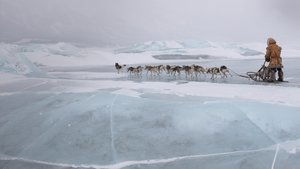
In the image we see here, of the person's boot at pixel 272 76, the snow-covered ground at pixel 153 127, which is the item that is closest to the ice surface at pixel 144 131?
the snow-covered ground at pixel 153 127

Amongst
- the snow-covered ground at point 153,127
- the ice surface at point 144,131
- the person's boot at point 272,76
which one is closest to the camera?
the snow-covered ground at point 153,127

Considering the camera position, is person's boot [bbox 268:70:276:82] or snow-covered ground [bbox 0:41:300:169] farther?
person's boot [bbox 268:70:276:82]

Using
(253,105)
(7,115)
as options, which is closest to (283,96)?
(253,105)

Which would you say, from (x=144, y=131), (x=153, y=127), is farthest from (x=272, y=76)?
(x=144, y=131)

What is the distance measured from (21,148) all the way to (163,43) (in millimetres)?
31779

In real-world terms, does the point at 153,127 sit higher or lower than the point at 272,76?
lower

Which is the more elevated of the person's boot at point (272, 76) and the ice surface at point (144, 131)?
the person's boot at point (272, 76)

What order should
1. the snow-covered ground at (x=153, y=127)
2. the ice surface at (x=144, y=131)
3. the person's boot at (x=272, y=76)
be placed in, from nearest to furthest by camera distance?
Result: the snow-covered ground at (x=153, y=127)
the ice surface at (x=144, y=131)
the person's boot at (x=272, y=76)

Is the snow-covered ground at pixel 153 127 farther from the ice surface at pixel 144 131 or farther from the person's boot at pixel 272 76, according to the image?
the person's boot at pixel 272 76

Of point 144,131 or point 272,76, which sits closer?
point 144,131

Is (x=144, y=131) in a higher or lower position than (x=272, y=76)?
lower

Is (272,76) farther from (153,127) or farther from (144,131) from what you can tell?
(144,131)

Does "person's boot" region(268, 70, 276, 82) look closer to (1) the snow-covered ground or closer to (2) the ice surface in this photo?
(1) the snow-covered ground

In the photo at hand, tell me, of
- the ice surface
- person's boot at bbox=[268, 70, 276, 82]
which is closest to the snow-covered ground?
the ice surface
